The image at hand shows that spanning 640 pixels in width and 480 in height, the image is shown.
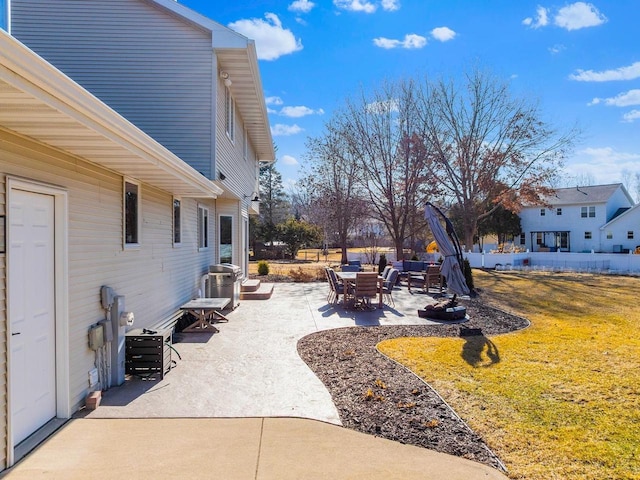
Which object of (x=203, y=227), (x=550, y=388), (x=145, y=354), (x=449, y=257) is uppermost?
(x=203, y=227)

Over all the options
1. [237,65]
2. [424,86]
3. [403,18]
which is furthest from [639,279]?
[237,65]

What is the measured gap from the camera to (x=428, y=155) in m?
23.1

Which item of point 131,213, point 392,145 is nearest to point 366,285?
point 131,213

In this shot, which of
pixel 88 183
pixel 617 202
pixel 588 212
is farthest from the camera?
pixel 617 202

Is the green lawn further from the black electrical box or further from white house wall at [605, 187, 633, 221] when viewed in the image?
white house wall at [605, 187, 633, 221]

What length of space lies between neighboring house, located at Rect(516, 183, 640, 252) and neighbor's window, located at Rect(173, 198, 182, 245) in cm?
3484

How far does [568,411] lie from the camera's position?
14.5ft

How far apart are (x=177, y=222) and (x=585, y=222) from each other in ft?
127

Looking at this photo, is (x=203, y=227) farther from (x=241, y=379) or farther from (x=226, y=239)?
(x=241, y=379)

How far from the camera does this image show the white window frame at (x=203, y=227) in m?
10.7

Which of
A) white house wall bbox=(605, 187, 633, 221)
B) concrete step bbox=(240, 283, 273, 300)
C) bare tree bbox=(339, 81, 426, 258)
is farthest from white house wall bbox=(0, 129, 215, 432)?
white house wall bbox=(605, 187, 633, 221)

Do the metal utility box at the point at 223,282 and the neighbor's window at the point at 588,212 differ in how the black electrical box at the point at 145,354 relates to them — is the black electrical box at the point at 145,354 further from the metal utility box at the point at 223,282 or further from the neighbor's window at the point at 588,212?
the neighbor's window at the point at 588,212

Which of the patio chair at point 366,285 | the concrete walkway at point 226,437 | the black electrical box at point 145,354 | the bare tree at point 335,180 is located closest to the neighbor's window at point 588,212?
the bare tree at point 335,180

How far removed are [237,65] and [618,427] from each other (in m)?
9.09
